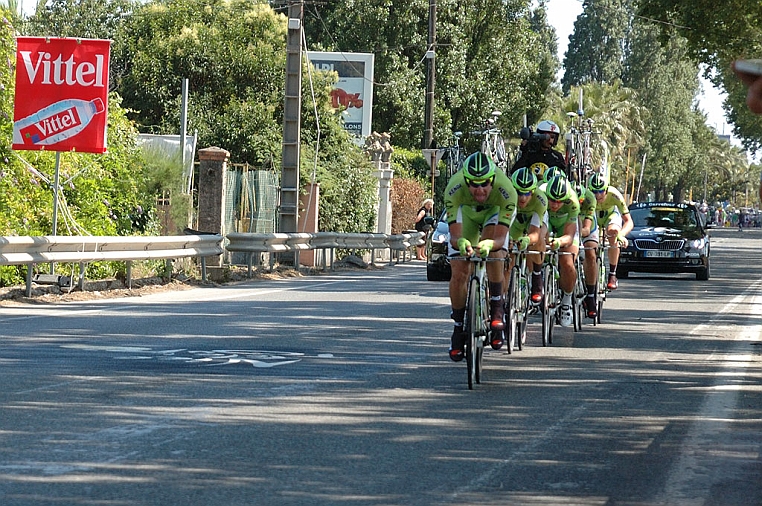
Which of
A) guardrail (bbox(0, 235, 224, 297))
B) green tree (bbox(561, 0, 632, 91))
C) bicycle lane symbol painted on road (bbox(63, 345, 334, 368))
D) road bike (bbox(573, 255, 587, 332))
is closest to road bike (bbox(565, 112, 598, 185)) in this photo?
road bike (bbox(573, 255, 587, 332))

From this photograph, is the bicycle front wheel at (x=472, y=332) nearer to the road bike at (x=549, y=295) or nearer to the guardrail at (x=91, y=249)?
the road bike at (x=549, y=295)

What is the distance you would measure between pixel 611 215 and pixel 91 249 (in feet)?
23.0

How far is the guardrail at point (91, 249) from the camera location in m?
17.3

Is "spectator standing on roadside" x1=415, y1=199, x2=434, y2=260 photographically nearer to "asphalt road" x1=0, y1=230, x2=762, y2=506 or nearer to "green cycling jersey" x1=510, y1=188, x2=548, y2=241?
"asphalt road" x1=0, y1=230, x2=762, y2=506

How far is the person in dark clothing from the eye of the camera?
1525 centimetres

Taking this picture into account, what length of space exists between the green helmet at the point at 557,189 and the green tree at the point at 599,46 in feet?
282

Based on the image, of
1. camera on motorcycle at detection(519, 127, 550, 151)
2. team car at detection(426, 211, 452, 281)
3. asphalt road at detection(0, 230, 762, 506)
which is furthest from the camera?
team car at detection(426, 211, 452, 281)

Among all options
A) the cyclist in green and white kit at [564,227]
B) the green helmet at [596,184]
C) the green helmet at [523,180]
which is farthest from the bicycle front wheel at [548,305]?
the green helmet at [596,184]

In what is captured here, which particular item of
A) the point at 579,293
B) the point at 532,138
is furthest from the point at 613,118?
the point at 532,138

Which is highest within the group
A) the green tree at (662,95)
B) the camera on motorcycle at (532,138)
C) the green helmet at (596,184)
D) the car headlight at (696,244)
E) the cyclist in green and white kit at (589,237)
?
the green tree at (662,95)

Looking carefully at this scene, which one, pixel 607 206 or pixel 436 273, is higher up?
pixel 607 206

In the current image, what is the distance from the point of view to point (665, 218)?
29172mm

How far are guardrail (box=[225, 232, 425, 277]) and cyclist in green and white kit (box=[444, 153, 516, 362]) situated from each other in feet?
46.0

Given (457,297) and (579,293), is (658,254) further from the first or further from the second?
(457,297)
